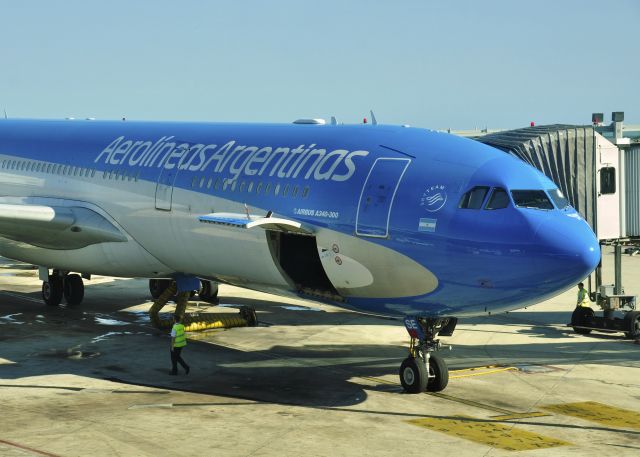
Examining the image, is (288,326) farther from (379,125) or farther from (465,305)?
(465,305)

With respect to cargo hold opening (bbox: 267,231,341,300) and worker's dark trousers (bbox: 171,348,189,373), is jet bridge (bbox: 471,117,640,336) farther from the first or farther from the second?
worker's dark trousers (bbox: 171,348,189,373)

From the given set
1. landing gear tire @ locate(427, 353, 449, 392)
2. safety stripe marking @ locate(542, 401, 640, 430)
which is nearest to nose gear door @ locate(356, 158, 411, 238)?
landing gear tire @ locate(427, 353, 449, 392)

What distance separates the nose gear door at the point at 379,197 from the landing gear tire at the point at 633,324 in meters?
11.4

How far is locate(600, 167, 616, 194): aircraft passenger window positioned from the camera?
29531mm

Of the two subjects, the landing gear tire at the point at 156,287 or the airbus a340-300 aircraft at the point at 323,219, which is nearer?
the airbus a340-300 aircraft at the point at 323,219

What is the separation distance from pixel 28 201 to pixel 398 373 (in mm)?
13766

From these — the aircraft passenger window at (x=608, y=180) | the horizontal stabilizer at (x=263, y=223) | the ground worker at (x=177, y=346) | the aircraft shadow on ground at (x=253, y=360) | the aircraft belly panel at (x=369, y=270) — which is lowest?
the aircraft shadow on ground at (x=253, y=360)

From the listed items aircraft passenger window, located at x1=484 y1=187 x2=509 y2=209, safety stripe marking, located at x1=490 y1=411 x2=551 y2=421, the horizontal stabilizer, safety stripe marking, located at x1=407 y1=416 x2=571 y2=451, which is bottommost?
safety stripe marking, located at x1=407 y1=416 x2=571 y2=451

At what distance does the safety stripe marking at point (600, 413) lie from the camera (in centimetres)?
1928

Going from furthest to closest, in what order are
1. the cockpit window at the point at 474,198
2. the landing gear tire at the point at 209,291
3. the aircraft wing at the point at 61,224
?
1. the landing gear tire at the point at 209,291
2. the aircraft wing at the point at 61,224
3. the cockpit window at the point at 474,198

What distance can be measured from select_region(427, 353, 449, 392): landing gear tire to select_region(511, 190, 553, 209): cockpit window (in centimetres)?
412

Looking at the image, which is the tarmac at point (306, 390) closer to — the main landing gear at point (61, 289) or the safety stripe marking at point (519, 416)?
the safety stripe marking at point (519, 416)

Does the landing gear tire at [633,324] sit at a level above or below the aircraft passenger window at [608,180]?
below

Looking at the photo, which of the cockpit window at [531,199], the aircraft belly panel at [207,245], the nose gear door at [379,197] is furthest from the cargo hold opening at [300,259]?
the cockpit window at [531,199]
